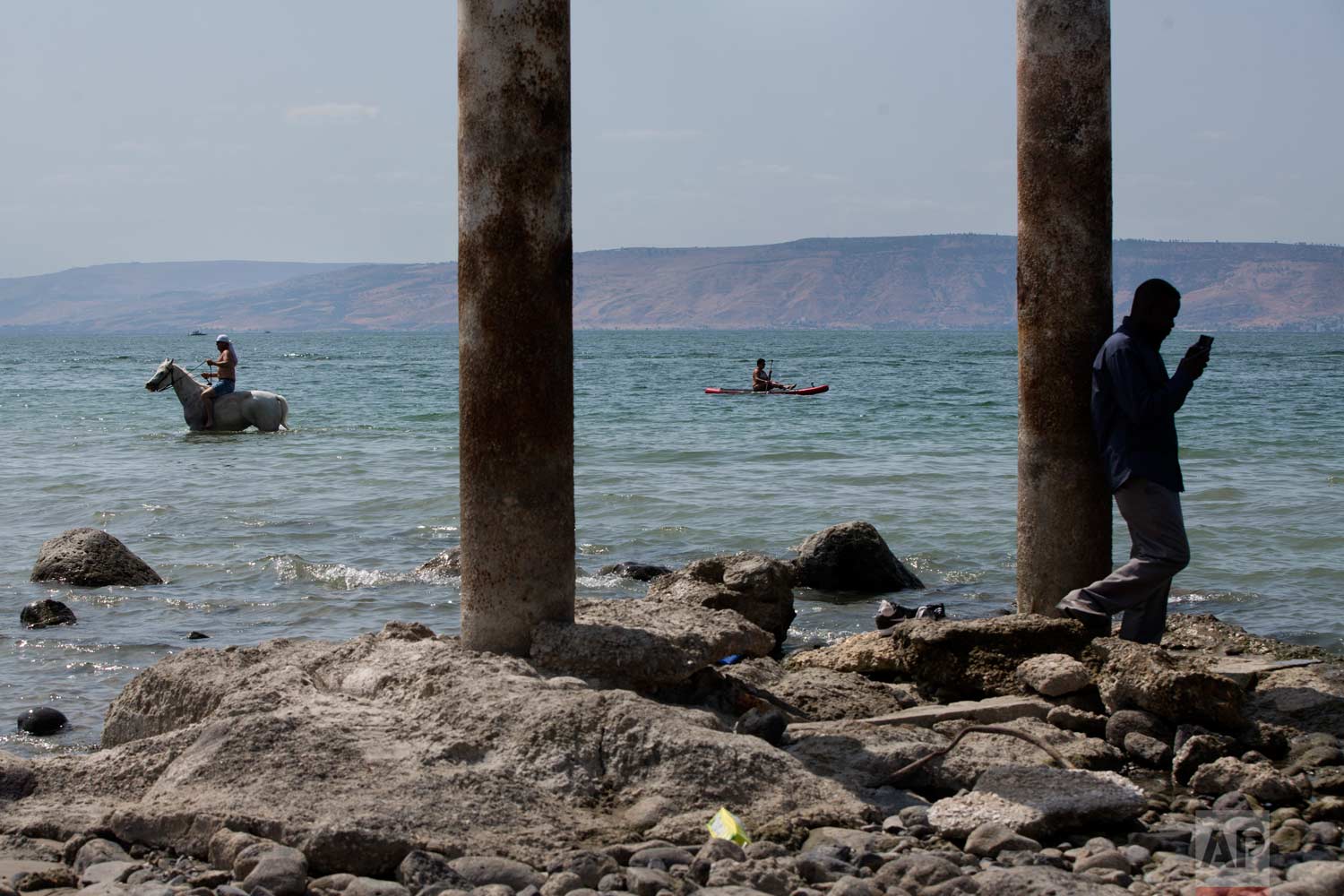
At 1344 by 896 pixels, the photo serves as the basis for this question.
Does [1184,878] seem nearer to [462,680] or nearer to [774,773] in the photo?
[774,773]

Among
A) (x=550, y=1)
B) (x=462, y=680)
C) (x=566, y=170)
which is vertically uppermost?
(x=550, y=1)

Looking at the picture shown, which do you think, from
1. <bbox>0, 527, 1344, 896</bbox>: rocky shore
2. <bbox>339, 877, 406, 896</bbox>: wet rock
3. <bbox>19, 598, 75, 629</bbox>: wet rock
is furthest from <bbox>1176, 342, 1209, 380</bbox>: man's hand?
<bbox>19, 598, 75, 629</bbox>: wet rock

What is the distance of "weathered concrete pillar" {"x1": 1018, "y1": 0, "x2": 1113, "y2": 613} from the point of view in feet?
24.2

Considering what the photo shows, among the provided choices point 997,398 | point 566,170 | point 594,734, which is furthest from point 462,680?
point 997,398

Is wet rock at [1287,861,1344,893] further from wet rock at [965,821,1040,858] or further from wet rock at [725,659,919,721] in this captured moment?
wet rock at [725,659,919,721]

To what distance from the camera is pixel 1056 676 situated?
6926 millimetres

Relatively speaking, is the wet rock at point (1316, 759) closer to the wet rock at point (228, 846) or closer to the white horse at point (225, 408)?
the wet rock at point (228, 846)

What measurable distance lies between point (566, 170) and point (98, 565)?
732cm

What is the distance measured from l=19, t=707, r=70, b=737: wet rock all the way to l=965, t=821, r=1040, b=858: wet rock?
508cm

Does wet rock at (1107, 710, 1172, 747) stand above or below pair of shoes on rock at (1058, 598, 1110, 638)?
below

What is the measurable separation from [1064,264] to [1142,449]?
1017mm

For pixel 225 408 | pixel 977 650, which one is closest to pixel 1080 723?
pixel 977 650

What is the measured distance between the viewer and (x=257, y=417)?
28.1 metres

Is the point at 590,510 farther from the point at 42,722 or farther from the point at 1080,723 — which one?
the point at 1080,723
